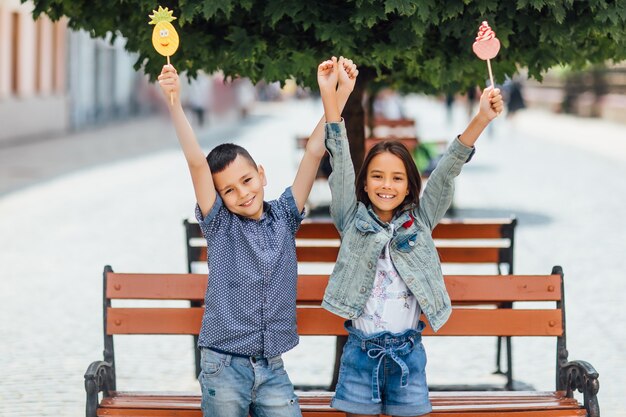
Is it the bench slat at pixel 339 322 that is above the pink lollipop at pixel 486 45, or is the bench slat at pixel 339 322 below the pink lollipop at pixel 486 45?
below

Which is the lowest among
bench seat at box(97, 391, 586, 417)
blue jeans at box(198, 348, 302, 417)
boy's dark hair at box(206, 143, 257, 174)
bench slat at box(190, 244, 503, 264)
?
bench seat at box(97, 391, 586, 417)

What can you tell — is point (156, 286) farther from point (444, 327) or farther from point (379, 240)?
point (379, 240)

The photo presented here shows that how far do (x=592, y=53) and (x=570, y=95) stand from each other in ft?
140

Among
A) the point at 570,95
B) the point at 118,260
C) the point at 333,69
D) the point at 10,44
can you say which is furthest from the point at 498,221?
the point at 570,95

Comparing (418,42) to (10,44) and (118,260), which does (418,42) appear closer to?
(118,260)

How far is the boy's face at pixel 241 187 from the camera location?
13.8 feet

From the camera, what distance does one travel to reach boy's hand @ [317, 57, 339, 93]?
13.8 ft

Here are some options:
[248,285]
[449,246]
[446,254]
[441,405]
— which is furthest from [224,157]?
[449,246]

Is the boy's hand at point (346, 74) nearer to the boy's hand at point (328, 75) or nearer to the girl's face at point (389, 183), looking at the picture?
the boy's hand at point (328, 75)

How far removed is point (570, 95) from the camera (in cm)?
4772

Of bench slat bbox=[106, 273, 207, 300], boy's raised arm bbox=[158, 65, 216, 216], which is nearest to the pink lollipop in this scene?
boy's raised arm bbox=[158, 65, 216, 216]

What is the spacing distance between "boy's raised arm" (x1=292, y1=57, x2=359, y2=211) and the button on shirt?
17cm

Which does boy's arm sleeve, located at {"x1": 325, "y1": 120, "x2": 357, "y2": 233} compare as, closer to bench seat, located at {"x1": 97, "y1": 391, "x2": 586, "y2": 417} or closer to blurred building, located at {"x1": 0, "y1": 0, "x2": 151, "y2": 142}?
bench seat, located at {"x1": 97, "y1": 391, "x2": 586, "y2": 417}

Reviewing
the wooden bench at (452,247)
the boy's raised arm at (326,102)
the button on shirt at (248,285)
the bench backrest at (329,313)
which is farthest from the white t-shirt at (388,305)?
the wooden bench at (452,247)
